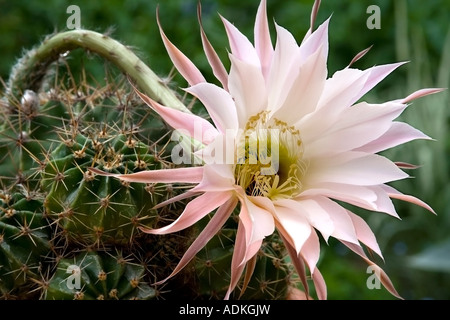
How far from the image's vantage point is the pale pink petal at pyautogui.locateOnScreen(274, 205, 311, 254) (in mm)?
596

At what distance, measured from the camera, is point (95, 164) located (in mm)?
713

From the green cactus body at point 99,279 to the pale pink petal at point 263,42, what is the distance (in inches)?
9.5

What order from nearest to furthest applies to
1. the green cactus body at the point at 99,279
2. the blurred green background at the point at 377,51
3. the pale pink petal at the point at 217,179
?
the pale pink petal at the point at 217,179 → the green cactus body at the point at 99,279 → the blurred green background at the point at 377,51

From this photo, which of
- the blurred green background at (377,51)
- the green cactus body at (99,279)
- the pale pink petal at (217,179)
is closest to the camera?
the pale pink petal at (217,179)

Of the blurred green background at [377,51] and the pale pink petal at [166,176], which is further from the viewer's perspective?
the blurred green background at [377,51]

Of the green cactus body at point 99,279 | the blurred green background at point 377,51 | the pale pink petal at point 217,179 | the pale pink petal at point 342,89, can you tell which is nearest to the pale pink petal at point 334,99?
the pale pink petal at point 342,89

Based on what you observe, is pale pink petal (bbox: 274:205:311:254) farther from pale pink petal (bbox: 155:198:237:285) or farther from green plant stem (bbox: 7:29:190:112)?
green plant stem (bbox: 7:29:190:112)

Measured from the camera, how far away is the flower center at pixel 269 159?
678mm

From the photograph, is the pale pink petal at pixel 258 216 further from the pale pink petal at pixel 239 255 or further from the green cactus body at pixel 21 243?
the green cactus body at pixel 21 243

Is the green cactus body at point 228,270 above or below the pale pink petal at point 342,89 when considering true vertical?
below

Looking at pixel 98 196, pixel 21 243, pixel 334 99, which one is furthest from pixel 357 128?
pixel 21 243

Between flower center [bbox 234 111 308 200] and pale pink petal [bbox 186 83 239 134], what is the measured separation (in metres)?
0.03

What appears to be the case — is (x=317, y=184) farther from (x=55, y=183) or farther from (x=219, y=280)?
(x=55, y=183)
